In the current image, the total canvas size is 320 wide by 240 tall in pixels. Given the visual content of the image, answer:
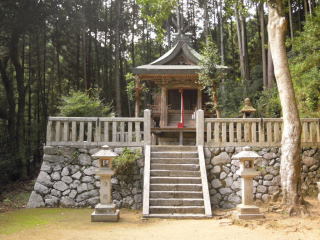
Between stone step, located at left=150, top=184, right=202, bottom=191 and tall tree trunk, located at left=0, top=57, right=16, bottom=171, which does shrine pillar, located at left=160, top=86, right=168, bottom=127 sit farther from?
tall tree trunk, located at left=0, top=57, right=16, bottom=171

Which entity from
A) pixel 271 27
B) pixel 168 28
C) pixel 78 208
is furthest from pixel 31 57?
pixel 271 27

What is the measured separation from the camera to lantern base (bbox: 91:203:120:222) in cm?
707

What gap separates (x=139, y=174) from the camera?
29.8ft

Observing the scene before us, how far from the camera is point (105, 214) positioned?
7.10m

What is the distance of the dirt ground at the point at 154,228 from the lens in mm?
5809

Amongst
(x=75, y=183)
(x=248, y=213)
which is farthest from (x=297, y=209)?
(x=75, y=183)

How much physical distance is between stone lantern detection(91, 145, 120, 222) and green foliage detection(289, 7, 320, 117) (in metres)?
6.87

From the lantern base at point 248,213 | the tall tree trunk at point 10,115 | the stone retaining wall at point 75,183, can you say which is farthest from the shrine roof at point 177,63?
the lantern base at point 248,213

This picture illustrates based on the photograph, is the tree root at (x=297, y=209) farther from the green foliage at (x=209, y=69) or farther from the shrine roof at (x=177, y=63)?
the shrine roof at (x=177, y=63)

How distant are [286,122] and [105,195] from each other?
4.64 metres

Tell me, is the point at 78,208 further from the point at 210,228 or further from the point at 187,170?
the point at 210,228

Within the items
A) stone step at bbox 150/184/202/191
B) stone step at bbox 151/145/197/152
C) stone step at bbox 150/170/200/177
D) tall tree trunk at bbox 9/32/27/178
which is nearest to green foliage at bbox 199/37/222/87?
stone step at bbox 151/145/197/152

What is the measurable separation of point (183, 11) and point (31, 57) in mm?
14158

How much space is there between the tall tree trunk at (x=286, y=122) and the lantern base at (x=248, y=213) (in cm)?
85
